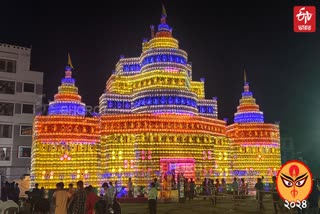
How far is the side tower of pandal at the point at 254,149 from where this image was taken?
41375 millimetres

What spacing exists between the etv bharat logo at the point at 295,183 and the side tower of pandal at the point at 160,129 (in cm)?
2219

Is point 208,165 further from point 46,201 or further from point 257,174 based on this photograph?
point 46,201

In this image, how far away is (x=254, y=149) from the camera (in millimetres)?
42000

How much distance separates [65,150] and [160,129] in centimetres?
856

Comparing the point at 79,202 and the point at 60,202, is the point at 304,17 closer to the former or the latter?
the point at 79,202

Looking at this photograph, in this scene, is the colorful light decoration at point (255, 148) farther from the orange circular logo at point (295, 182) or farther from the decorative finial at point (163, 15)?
the orange circular logo at point (295, 182)

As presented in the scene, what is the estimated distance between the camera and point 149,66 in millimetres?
36031

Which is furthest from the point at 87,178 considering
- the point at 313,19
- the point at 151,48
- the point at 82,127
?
the point at 313,19

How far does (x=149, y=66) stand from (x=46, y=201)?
23388 mm

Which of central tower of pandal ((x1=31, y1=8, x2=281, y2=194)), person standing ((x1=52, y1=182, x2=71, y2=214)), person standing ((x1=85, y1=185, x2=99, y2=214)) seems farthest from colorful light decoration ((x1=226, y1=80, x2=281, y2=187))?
person standing ((x1=85, y1=185, x2=99, y2=214))

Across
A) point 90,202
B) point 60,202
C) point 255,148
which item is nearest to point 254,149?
point 255,148

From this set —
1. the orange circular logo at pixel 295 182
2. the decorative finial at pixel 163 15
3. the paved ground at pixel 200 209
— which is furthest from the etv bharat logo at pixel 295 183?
the decorative finial at pixel 163 15

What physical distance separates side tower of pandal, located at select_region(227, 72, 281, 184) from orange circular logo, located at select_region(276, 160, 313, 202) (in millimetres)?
34688

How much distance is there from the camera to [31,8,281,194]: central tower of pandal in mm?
31578
